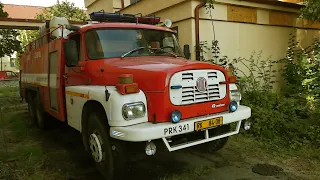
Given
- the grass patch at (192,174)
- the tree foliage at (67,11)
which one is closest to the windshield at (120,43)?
the grass patch at (192,174)

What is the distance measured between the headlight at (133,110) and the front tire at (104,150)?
1.46 ft

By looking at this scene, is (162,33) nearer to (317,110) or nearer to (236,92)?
(236,92)

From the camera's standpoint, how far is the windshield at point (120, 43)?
14.4 feet

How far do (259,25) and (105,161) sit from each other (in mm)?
7116

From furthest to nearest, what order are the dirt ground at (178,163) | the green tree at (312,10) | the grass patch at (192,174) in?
1. the green tree at (312,10)
2. the dirt ground at (178,163)
3. the grass patch at (192,174)

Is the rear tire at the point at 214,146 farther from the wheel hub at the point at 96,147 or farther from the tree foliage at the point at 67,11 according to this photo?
the tree foliage at the point at 67,11

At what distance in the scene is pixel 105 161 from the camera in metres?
3.70

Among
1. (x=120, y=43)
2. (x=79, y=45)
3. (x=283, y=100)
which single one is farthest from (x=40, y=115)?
(x=283, y=100)

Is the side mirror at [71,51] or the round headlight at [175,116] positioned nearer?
the round headlight at [175,116]

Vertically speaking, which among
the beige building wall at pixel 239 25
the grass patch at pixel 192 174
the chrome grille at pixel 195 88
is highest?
the beige building wall at pixel 239 25

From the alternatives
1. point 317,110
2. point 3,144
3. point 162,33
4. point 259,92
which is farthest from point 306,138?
point 3,144

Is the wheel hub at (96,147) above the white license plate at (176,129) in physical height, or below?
below

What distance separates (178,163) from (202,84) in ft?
4.78

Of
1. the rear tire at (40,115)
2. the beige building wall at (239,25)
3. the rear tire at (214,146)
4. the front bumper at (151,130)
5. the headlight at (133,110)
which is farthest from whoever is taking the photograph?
the beige building wall at (239,25)
